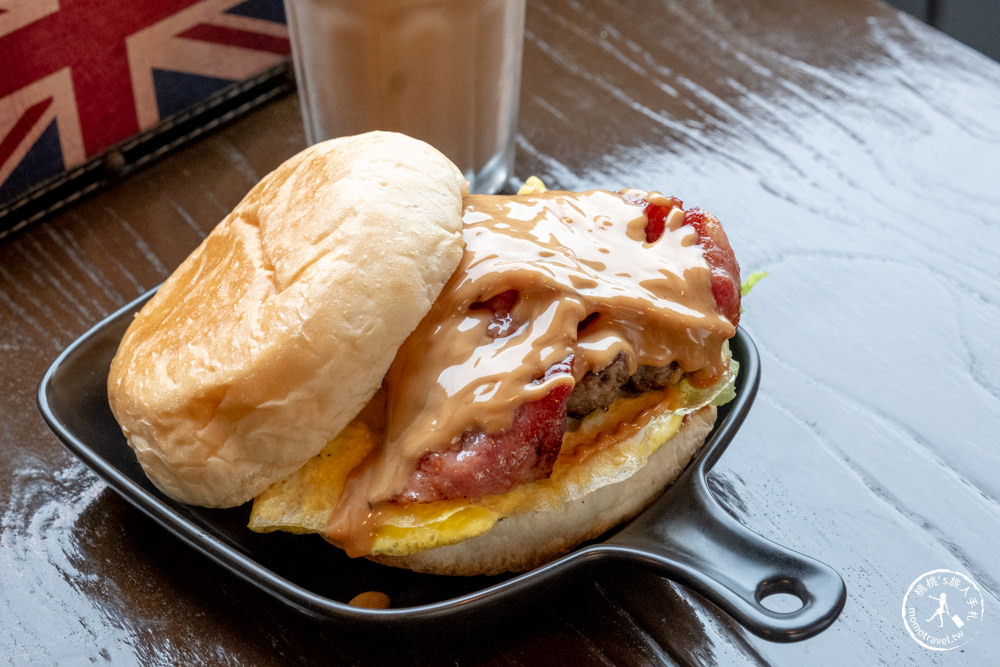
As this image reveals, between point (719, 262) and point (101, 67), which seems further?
point (101, 67)

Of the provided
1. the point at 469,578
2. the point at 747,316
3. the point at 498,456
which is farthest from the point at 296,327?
the point at 747,316

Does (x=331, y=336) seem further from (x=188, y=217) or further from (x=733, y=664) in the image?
(x=188, y=217)

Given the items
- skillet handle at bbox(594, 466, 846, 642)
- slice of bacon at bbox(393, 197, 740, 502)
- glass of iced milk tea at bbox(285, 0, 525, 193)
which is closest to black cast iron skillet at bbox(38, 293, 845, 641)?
skillet handle at bbox(594, 466, 846, 642)

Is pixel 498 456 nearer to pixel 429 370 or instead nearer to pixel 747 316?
pixel 429 370

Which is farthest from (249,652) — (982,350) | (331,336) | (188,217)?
(982,350)

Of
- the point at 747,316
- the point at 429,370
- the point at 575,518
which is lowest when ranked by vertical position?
the point at 747,316

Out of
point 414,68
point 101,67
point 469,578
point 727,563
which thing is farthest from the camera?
point 101,67

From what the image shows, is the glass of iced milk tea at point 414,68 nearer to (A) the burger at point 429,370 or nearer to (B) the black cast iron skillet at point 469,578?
(A) the burger at point 429,370
